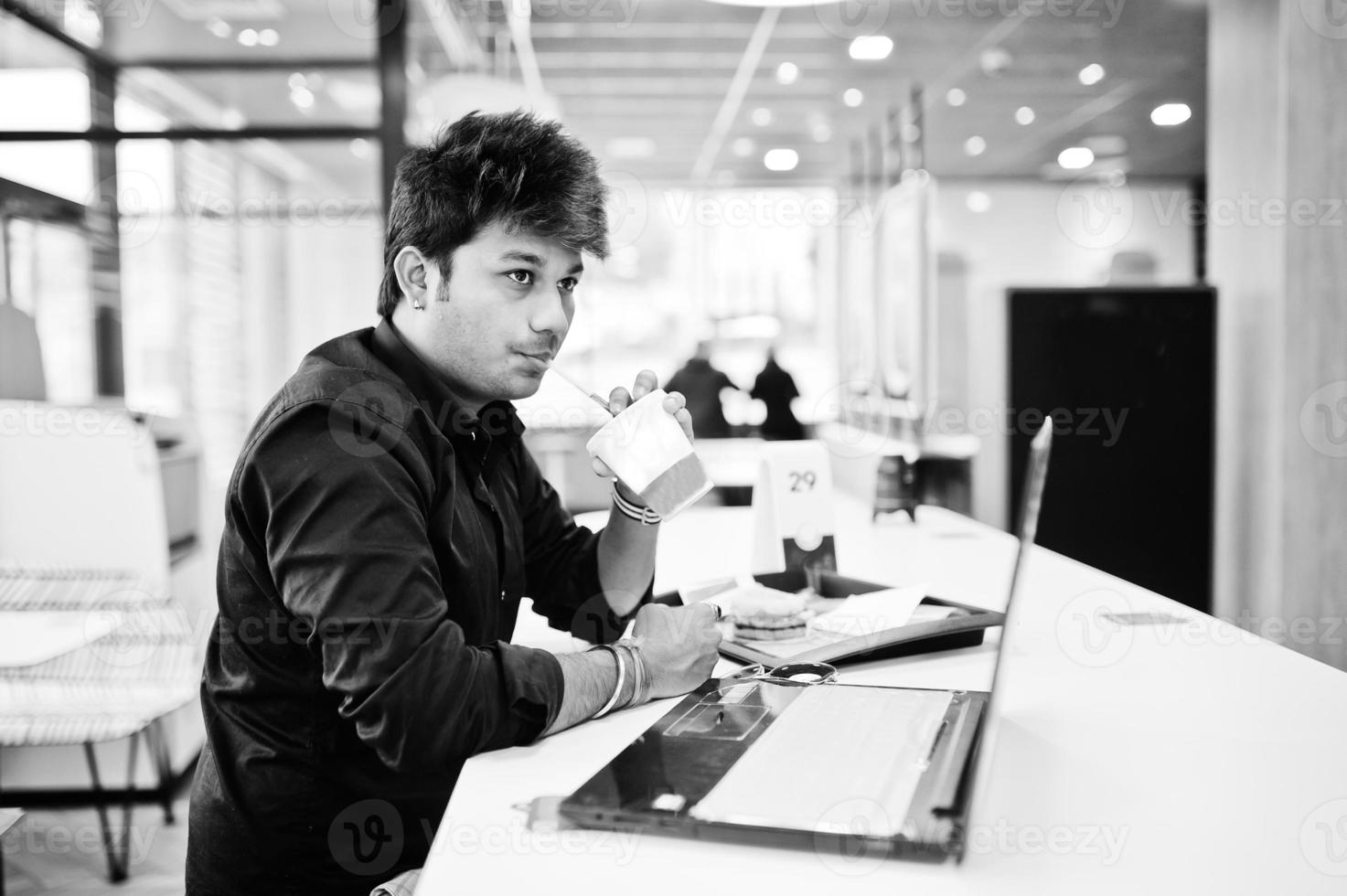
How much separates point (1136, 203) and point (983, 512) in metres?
6.40

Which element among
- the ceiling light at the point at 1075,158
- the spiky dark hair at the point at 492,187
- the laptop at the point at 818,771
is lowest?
the laptop at the point at 818,771

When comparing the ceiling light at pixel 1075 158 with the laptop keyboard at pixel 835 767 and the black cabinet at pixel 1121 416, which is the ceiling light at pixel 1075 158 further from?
the laptop keyboard at pixel 835 767

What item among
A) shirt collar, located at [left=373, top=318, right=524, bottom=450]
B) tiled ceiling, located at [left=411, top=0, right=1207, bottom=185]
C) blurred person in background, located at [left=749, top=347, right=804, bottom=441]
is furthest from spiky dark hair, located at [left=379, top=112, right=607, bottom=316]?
blurred person in background, located at [left=749, top=347, right=804, bottom=441]

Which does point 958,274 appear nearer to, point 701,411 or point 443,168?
point 701,411

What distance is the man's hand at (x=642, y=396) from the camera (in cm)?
133

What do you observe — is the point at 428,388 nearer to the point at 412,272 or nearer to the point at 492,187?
the point at 412,272

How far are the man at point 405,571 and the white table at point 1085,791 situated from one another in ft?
0.26

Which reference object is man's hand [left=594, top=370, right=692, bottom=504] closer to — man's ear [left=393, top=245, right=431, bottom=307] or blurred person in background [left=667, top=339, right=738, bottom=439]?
man's ear [left=393, top=245, right=431, bottom=307]

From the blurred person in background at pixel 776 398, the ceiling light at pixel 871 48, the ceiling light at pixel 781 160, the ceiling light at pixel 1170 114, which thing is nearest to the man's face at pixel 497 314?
the ceiling light at pixel 871 48

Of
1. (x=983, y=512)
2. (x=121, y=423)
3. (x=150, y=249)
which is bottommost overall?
(x=983, y=512)

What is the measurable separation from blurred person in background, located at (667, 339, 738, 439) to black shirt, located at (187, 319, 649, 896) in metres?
5.34

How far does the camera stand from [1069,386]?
12.1 feet

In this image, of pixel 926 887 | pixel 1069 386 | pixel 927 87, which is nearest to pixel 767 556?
pixel 926 887

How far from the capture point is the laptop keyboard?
81cm
